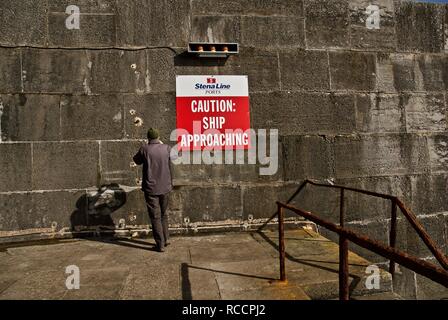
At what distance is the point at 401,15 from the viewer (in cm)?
644

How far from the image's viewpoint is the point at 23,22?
5.56 metres

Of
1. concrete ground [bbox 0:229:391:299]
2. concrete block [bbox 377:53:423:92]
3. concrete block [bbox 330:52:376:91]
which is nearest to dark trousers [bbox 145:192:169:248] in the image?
concrete ground [bbox 0:229:391:299]

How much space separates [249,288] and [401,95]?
5056 millimetres

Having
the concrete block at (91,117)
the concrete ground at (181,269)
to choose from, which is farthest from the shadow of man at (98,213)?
the concrete block at (91,117)

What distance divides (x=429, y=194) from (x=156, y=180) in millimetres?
5201

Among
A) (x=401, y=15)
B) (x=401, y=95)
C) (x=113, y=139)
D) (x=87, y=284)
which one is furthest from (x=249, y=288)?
(x=401, y=15)

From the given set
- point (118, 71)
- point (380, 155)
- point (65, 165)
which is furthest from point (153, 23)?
point (380, 155)

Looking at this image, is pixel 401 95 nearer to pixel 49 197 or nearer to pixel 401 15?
pixel 401 15

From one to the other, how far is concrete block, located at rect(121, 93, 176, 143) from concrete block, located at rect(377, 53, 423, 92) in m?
4.02

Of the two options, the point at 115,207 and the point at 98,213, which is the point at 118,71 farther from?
the point at 98,213

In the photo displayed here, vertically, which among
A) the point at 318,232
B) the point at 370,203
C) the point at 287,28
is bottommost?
the point at 318,232

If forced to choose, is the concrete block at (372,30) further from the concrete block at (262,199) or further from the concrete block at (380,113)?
the concrete block at (262,199)

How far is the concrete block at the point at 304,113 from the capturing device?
5926 millimetres

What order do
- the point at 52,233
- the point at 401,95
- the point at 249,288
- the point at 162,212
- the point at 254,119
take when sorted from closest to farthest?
the point at 249,288
the point at 162,212
the point at 52,233
the point at 254,119
the point at 401,95
